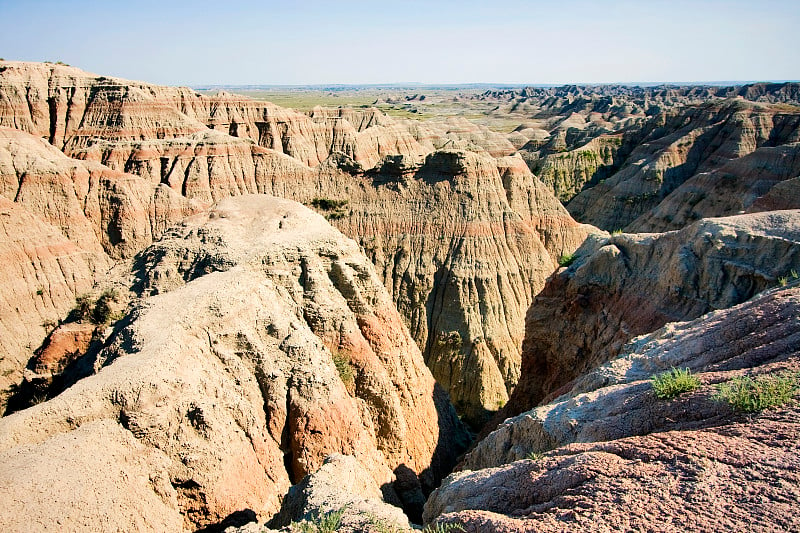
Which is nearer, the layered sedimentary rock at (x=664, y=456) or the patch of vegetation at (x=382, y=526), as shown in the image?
the layered sedimentary rock at (x=664, y=456)

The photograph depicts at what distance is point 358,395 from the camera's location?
14.7m

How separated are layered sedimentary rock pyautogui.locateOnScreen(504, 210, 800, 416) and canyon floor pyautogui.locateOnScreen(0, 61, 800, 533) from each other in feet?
0.25

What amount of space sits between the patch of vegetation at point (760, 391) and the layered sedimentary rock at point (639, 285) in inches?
314

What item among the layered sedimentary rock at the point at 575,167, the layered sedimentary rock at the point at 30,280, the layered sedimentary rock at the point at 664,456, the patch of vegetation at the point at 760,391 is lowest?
the layered sedimentary rock at the point at 30,280

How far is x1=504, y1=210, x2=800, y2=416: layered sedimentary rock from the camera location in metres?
13.8

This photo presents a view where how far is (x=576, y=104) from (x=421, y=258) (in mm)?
146246

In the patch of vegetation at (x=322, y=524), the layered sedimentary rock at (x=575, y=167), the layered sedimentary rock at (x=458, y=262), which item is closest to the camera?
the patch of vegetation at (x=322, y=524)

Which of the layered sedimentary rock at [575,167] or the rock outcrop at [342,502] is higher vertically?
the layered sedimentary rock at [575,167]

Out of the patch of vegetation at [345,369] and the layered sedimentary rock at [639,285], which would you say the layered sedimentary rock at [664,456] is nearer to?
the layered sedimentary rock at [639,285]

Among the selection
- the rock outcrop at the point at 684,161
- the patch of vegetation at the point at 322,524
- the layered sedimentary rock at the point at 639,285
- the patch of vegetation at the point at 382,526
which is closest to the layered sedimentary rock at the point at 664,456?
the patch of vegetation at the point at 382,526

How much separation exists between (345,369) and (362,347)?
2.99 feet

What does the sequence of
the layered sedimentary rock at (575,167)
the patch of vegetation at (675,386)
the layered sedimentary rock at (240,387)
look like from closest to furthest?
1. the patch of vegetation at (675,386)
2. the layered sedimentary rock at (240,387)
3. the layered sedimentary rock at (575,167)

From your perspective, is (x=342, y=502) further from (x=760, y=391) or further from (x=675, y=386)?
(x=760, y=391)

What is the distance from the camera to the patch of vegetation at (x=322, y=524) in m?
7.28
